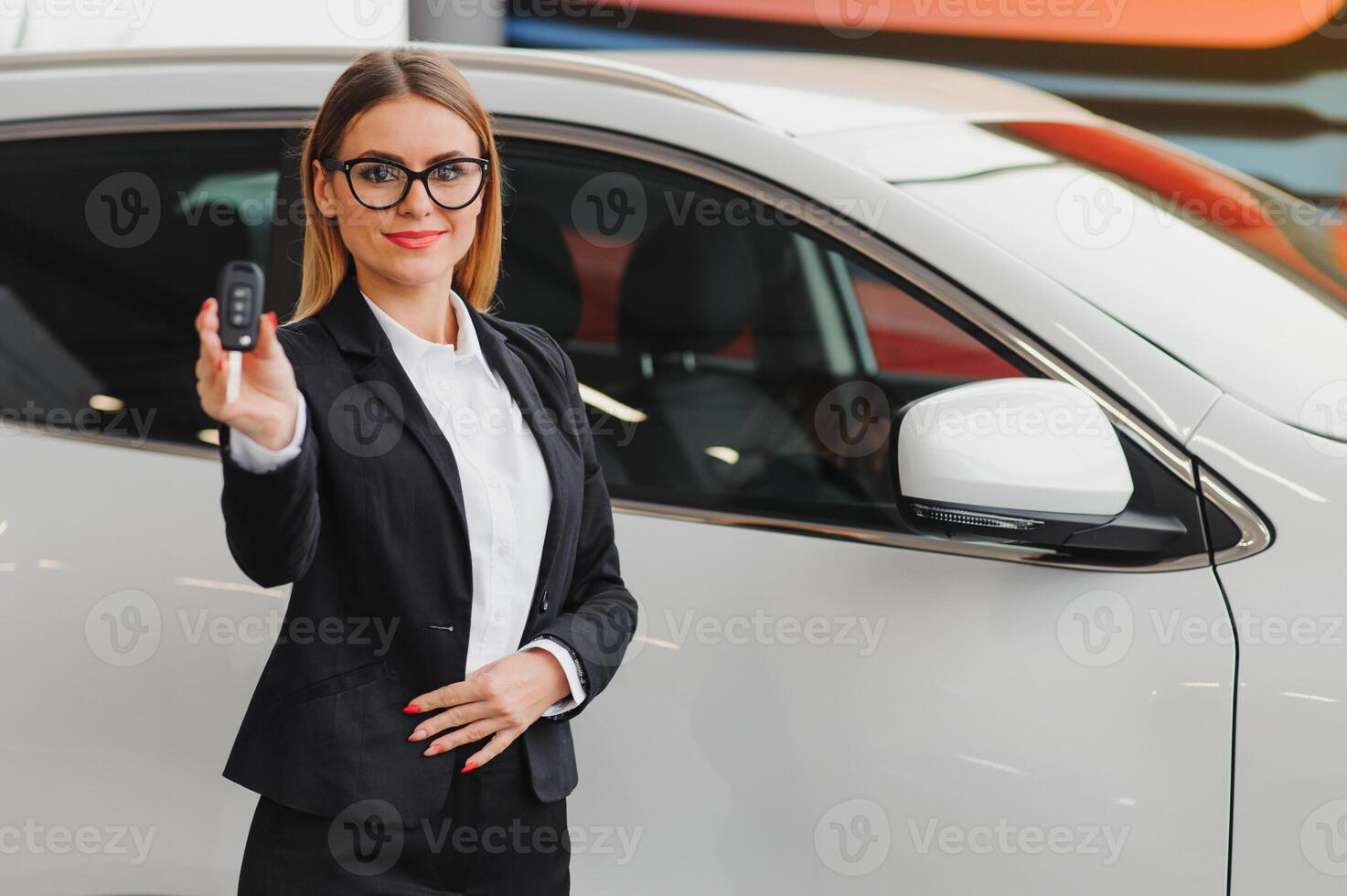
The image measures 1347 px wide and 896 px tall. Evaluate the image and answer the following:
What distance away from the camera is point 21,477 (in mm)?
1595

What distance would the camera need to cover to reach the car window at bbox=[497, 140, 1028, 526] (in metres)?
1.62

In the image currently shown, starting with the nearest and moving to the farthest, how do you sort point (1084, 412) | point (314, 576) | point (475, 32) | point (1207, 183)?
point (314, 576), point (1084, 412), point (1207, 183), point (475, 32)

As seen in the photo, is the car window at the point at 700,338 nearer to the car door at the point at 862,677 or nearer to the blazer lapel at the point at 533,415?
the car door at the point at 862,677

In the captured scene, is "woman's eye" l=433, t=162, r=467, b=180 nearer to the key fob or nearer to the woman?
A: the woman

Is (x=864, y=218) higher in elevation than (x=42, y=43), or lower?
lower

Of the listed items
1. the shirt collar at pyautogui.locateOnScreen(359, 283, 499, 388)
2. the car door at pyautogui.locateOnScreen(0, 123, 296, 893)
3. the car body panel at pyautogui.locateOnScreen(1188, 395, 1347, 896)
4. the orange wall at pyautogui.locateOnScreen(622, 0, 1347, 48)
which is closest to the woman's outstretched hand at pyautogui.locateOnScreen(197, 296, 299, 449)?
the shirt collar at pyautogui.locateOnScreen(359, 283, 499, 388)

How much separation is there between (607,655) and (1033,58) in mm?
4305

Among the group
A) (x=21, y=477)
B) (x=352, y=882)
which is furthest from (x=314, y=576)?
(x=21, y=477)

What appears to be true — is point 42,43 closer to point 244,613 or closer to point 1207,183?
point 244,613

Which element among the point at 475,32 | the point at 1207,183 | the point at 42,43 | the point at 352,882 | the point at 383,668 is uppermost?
the point at 475,32

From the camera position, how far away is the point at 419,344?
130cm

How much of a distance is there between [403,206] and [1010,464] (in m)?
0.67

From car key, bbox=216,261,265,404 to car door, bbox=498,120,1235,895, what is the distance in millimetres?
677

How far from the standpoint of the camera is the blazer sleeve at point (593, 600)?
4.29 feet
